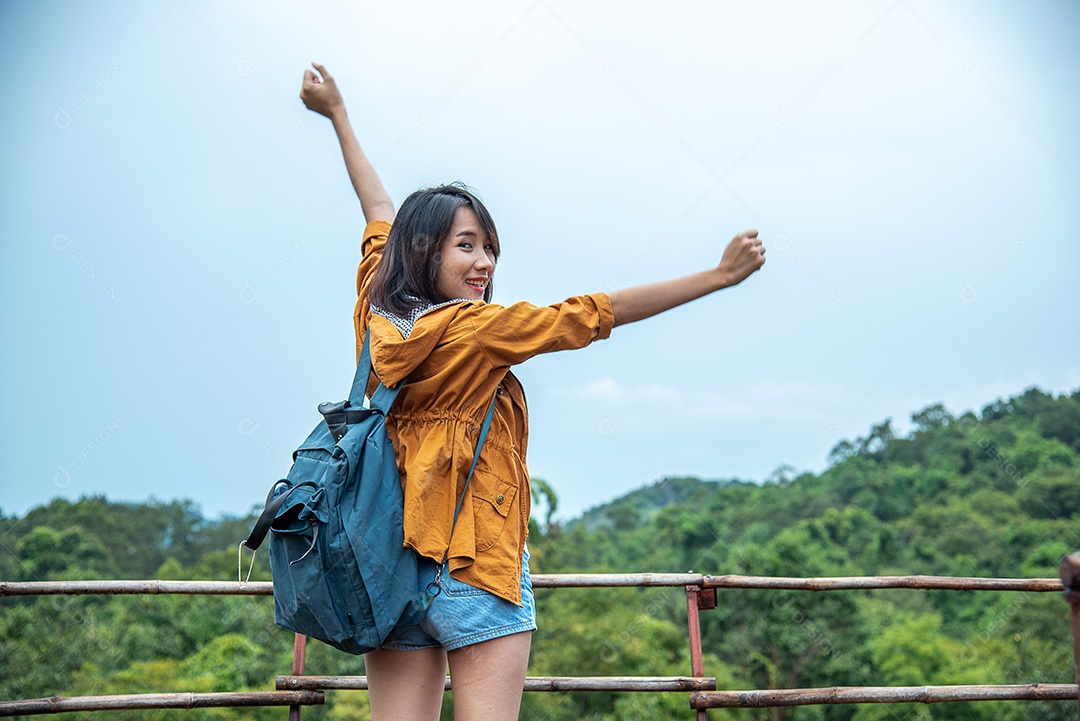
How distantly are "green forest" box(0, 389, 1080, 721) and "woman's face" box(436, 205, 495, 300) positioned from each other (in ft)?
49.8

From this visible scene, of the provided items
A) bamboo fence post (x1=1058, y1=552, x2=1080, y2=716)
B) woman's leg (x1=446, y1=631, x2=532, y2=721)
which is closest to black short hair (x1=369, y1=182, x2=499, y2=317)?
woman's leg (x1=446, y1=631, x2=532, y2=721)

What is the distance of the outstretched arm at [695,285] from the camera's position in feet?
4.43

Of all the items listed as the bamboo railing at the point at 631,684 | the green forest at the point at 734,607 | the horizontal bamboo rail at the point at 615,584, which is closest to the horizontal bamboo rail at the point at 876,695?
the bamboo railing at the point at 631,684

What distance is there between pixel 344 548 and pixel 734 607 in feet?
68.0

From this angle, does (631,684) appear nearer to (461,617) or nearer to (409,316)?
(461,617)

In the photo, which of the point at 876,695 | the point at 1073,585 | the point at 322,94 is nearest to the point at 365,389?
the point at 322,94

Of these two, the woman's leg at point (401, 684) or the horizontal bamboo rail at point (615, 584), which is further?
the horizontal bamboo rail at point (615, 584)

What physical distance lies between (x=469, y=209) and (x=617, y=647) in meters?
18.6

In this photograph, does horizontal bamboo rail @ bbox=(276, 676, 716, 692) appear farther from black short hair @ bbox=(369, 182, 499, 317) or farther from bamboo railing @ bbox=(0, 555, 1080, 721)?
black short hair @ bbox=(369, 182, 499, 317)

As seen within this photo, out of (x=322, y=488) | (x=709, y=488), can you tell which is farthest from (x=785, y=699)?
(x=709, y=488)

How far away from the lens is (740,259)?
53.3 inches

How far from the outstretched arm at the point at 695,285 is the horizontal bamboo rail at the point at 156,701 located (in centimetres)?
154

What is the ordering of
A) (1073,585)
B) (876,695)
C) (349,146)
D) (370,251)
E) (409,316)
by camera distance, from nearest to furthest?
(1073,585) → (409,316) → (370,251) → (349,146) → (876,695)

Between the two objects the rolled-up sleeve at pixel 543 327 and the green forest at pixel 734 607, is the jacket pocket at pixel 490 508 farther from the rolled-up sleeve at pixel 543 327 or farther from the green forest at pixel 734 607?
the green forest at pixel 734 607
